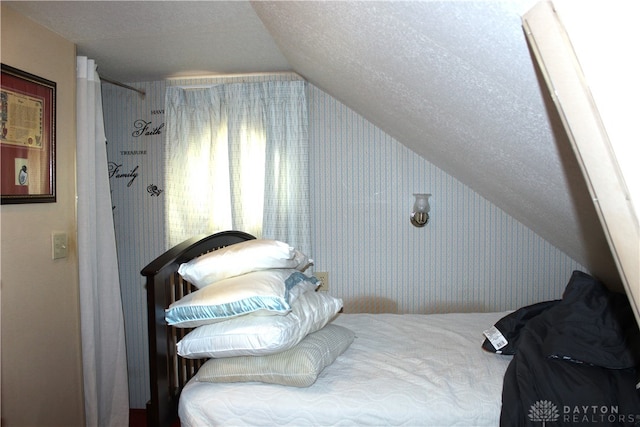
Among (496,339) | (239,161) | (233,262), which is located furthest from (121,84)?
(496,339)

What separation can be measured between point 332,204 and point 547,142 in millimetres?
1729

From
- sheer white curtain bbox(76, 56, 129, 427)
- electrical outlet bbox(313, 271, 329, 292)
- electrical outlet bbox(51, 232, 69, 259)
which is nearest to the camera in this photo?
electrical outlet bbox(51, 232, 69, 259)

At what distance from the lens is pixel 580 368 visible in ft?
4.59

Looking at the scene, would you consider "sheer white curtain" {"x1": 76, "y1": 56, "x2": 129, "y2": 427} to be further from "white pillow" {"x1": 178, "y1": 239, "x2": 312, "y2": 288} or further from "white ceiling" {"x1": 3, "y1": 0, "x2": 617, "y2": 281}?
"white pillow" {"x1": 178, "y1": 239, "x2": 312, "y2": 288}

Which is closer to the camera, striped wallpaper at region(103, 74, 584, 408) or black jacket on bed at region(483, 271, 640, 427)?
black jacket on bed at region(483, 271, 640, 427)

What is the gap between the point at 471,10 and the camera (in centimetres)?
86

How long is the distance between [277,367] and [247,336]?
14 centimetres

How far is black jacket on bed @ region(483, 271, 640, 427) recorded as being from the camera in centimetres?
131

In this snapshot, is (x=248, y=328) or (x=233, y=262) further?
(x=233, y=262)

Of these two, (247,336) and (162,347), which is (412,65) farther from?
(162,347)

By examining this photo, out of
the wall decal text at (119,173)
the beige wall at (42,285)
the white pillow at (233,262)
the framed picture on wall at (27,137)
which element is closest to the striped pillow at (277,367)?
the white pillow at (233,262)

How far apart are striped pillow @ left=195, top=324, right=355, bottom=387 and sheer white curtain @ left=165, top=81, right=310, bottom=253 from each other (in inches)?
47.7
